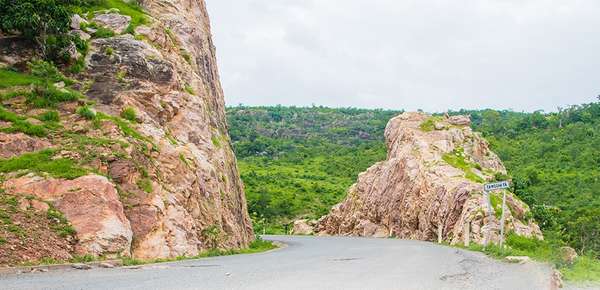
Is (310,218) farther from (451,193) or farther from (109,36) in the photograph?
(109,36)

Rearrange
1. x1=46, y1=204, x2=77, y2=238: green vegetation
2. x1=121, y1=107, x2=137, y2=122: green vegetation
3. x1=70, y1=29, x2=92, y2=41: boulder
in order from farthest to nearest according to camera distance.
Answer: x1=70, y1=29, x2=92, y2=41: boulder < x1=121, y1=107, x2=137, y2=122: green vegetation < x1=46, y1=204, x2=77, y2=238: green vegetation

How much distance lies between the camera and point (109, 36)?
105ft

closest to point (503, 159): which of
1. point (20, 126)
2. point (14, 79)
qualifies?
point (14, 79)

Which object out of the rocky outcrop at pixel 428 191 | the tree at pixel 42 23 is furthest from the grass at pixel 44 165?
the rocky outcrop at pixel 428 191

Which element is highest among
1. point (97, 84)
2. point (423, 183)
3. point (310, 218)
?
point (97, 84)

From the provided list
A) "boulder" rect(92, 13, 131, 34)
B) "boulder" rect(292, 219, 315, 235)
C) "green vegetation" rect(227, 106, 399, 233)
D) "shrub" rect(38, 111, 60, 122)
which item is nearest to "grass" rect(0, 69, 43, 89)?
"shrub" rect(38, 111, 60, 122)

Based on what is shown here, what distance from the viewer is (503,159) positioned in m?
82.6

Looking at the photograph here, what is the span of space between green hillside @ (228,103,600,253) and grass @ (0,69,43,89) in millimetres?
28653

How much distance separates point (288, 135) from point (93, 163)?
13763cm

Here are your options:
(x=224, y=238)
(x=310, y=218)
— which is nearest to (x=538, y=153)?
(x=310, y=218)

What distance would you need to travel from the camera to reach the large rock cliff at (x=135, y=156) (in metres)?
19.3

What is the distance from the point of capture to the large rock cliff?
19281 mm

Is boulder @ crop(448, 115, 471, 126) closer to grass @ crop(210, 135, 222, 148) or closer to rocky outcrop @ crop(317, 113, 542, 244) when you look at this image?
rocky outcrop @ crop(317, 113, 542, 244)

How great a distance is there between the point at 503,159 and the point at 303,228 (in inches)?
1265
